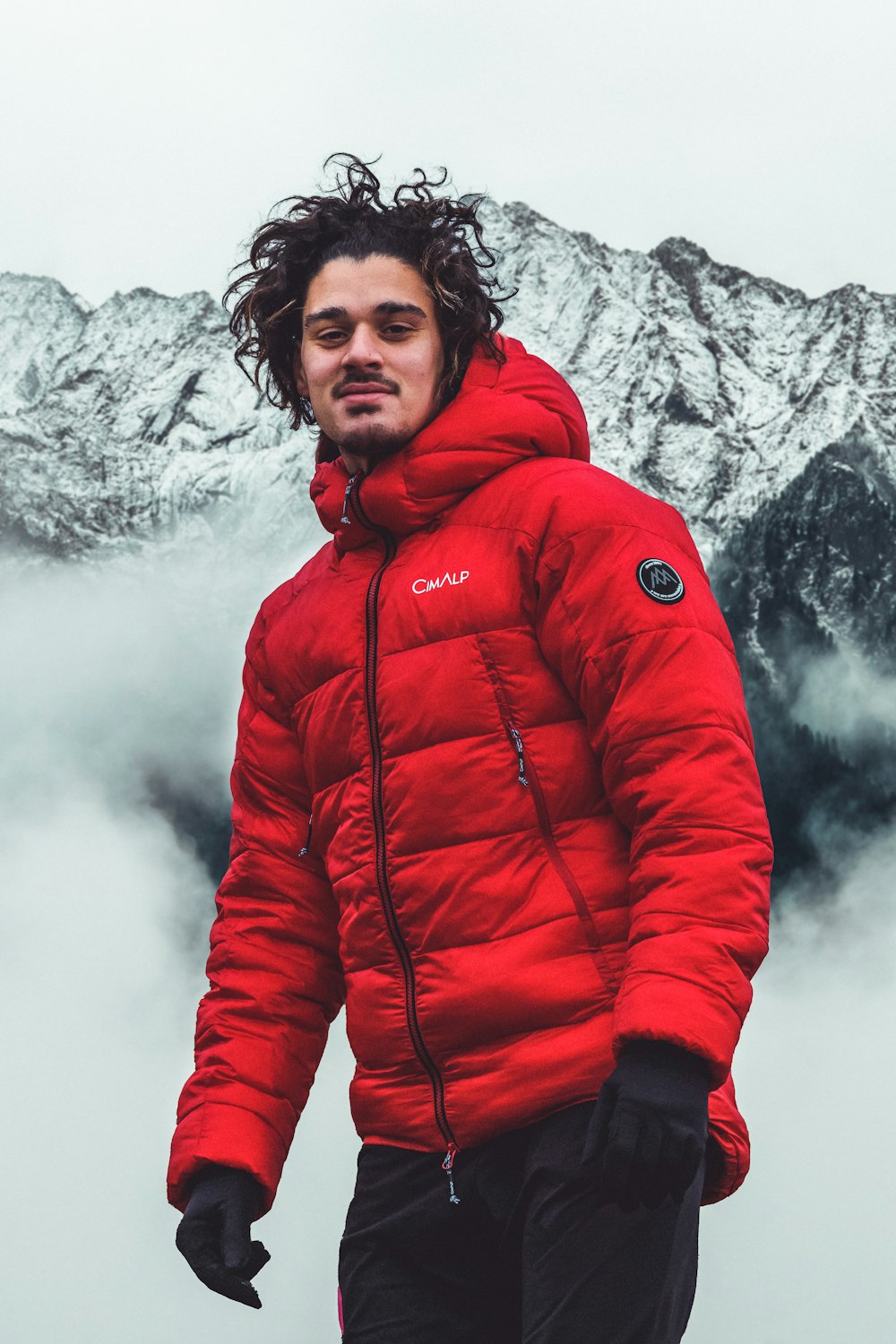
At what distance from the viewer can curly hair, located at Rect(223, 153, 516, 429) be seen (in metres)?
2.56

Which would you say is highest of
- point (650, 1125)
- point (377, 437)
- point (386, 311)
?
point (386, 311)

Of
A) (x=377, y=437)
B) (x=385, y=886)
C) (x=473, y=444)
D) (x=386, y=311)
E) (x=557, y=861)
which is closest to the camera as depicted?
(x=557, y=861)

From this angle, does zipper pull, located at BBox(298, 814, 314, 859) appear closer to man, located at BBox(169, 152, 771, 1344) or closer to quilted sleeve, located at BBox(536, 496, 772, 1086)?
man, located at BBox(169, 152, 771, 1344)

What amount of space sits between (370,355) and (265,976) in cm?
121

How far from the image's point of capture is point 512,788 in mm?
1995

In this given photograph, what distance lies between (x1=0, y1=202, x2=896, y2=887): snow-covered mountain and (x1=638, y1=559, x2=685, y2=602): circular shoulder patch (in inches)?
1712

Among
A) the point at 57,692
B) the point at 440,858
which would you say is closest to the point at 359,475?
the point at 440,858

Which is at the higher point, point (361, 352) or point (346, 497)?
point (361, 352)

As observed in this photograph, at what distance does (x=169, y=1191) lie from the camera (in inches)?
95.7

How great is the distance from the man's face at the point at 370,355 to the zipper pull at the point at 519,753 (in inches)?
26.4

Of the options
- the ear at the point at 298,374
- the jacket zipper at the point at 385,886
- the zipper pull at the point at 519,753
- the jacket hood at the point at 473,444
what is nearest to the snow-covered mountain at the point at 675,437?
the ear at the point at 298,374

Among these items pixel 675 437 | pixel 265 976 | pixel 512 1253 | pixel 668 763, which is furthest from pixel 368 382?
pixel 675 437

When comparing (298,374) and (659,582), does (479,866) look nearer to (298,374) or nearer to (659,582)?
(659,582)

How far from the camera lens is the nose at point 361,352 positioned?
2426 millimetres
